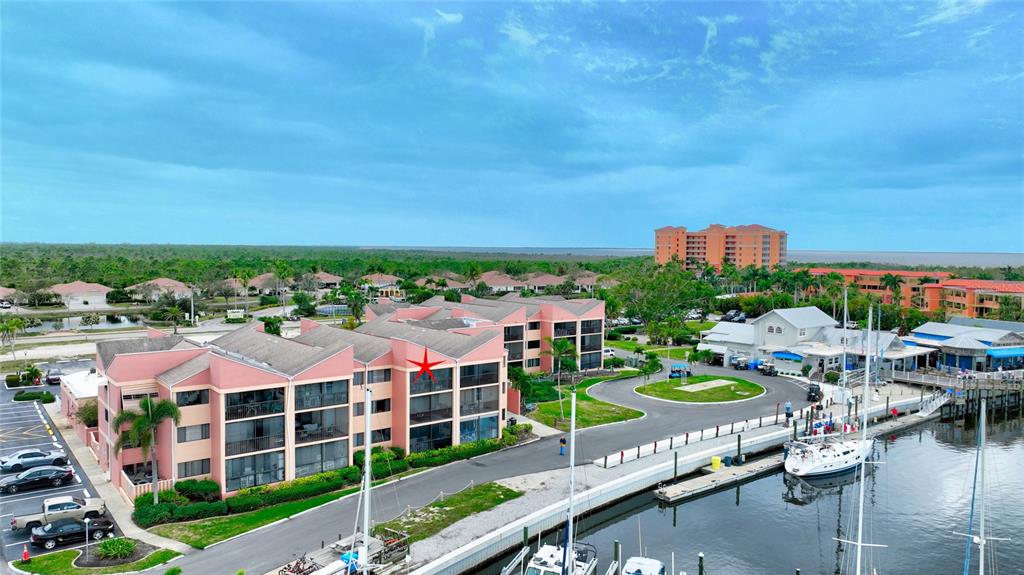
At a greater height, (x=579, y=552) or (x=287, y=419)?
(x=287, y=419)

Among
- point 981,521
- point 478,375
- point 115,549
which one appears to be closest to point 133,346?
point 115,549

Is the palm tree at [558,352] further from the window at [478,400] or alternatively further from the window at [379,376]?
the window at [379,376]

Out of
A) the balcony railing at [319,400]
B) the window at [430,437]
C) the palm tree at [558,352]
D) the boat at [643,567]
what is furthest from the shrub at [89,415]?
the palm tree at [558,352]

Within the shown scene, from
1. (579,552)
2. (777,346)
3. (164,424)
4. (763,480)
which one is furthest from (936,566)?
(777,346)

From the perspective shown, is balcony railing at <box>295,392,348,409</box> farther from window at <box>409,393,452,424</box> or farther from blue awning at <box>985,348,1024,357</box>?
blue awning at <box>985,348,1024,357</box>

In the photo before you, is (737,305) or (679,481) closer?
(679,481)

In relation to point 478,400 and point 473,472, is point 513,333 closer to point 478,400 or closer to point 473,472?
point 478,400

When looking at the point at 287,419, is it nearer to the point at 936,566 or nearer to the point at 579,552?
the point at 579,552

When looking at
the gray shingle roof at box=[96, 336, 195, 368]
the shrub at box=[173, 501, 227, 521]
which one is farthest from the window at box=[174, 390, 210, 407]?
the gray shingle roof at box=[96, 336, 195, 368]

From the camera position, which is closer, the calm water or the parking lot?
the parking lot
